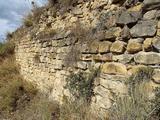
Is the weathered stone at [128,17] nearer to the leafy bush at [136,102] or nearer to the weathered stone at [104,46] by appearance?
the weathered stone at [104,46]

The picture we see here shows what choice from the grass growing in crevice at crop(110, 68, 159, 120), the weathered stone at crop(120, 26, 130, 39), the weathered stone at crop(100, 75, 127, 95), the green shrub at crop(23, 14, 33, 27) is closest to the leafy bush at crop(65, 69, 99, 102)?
the weathered stone at crop(100, 75, 127, 95)

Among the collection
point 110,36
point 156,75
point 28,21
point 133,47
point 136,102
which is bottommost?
point 136,102

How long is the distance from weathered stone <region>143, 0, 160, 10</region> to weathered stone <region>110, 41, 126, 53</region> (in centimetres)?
53

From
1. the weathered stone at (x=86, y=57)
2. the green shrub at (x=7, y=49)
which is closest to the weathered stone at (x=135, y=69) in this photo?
the weathered stone at (x=86, y=57)

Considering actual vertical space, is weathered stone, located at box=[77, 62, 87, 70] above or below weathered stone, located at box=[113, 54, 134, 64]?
below

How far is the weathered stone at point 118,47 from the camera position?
Result: 11.5 ft

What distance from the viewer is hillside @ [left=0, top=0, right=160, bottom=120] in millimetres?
2988

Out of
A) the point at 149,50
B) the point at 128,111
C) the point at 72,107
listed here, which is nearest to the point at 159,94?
the point at 128,111

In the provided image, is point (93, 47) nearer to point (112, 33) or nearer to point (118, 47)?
point (112, 33)

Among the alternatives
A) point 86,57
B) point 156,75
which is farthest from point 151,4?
point 86,57

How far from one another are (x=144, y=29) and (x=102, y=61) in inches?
39.1

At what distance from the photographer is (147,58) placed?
121 inches

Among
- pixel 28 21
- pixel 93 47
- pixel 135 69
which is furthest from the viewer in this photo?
pixel 28 21

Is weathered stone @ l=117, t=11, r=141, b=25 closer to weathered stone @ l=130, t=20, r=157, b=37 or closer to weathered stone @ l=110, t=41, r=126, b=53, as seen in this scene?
weathered stone @ l=130, t=20, r=157, b=37
